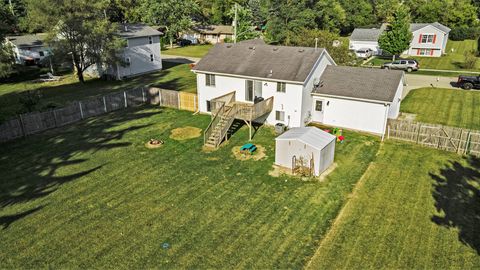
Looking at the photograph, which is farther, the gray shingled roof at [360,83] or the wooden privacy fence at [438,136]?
the gray shingled roof at [360,83]

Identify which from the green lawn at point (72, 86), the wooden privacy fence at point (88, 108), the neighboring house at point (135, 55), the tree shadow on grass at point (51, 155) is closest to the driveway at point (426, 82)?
the wooden privacy fence at point (88, 108)

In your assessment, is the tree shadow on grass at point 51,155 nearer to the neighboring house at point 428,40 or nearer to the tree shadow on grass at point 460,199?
the tree shadow on grass at point 460,199

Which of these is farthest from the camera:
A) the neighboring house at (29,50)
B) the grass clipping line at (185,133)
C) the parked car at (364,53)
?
the parked car at (364,53)

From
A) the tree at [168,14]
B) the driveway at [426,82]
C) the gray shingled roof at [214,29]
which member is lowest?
the driveway at [426,82]

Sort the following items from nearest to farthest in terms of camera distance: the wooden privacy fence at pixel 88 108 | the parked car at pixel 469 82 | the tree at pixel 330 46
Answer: the wooden privacy fence at pixel 88 108 < the parked car at pixel 469 82 < the tree at pixel 330 46

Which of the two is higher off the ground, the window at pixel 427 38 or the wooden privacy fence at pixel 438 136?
the window at pixel 427 38

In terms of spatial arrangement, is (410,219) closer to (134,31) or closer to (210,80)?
(210,80)

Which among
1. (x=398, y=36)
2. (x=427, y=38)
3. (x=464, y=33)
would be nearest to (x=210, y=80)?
(x=398, y=36)
